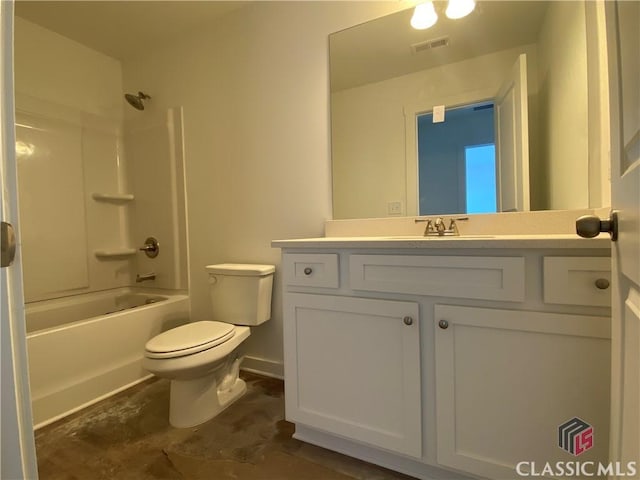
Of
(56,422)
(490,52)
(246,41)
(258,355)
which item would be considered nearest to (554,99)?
(490,52)

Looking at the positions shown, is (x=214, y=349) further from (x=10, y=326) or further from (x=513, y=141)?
(x=513, y=141)

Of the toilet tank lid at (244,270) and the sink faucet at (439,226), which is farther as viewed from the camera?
the toilet tank lid at (244,270)

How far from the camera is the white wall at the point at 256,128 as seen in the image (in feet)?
5.65

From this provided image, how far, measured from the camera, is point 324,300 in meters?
1.18

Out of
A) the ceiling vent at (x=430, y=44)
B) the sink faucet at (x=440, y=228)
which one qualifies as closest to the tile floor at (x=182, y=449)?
the sink faucet at (x=440, y=228)

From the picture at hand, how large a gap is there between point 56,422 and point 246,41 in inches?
91.8

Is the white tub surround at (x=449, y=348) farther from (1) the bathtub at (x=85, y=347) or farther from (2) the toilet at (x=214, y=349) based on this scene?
(1) the bathtub at (x=85, y=347)

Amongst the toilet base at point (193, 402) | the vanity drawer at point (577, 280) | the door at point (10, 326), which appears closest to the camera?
the door at point (10, 326)

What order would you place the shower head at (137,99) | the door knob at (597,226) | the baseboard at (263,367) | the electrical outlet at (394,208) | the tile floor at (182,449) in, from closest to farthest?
1. the door knob at (597,226)
2. the tile floor at (182,449)
3. the electrical outlet at (394,208)
4. the baseboard at (263,367)
5. the shower head at (137,99)

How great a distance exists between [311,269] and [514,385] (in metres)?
0.75

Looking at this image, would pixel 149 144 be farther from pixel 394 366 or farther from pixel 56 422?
pixel 394 366

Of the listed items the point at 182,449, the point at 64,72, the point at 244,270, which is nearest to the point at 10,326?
the point at 182,449

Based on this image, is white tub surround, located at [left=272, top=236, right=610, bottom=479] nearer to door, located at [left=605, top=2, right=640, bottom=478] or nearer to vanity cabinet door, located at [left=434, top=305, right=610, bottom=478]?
vanity cabinet door, located at [left=434, top=305, right=610, bottom=478]

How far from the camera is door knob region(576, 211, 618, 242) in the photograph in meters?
0.59
